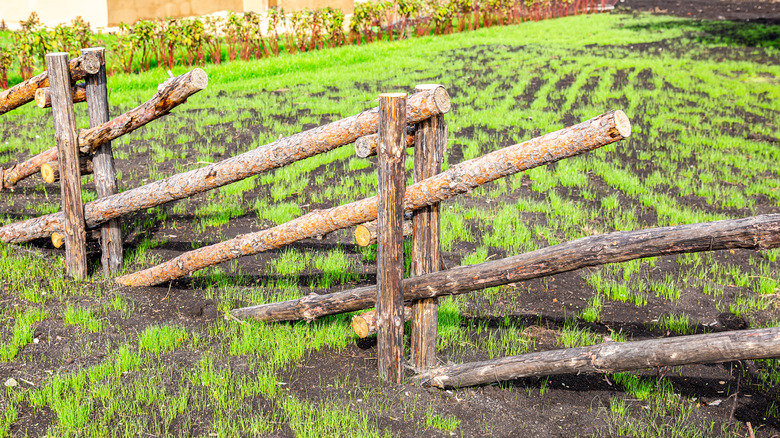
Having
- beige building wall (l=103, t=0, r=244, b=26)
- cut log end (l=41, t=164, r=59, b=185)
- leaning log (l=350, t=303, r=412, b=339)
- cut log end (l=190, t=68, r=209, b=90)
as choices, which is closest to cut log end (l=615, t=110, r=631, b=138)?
leaning log (l=350, t=303, r=412, b=339)

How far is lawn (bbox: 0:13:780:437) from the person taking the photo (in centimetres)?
396

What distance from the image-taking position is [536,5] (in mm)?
30125

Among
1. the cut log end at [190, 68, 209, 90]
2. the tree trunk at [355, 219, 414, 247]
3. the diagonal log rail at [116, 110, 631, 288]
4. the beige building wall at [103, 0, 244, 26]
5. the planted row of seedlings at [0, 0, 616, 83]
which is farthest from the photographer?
the beige building wall at [103, 0, 244, 26]

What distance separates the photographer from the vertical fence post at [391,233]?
3750 millimetres

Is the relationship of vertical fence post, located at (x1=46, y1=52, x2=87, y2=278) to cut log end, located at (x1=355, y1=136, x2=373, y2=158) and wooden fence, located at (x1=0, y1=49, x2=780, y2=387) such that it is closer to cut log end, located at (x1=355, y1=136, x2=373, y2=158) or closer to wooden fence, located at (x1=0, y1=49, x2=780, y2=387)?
wooden fence, located at (x1=0, y1=49, x2=780, y2=387)

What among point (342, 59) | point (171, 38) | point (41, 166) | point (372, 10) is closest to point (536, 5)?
point (372, 10)

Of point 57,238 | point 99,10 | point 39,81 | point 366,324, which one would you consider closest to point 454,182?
point 366,324

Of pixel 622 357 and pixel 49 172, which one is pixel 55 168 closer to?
pixel 49 172

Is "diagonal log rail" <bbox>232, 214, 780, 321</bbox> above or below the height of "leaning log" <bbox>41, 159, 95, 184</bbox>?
below

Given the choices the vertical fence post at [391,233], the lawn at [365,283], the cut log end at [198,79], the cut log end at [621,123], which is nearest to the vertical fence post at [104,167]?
the lawn at [365,283]

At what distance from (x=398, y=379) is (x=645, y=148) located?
25.5ft

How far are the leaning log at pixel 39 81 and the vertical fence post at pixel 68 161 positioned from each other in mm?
78

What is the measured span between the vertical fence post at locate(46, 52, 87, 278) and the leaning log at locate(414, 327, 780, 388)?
11.5 ft

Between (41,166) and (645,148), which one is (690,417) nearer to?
(41,166)
